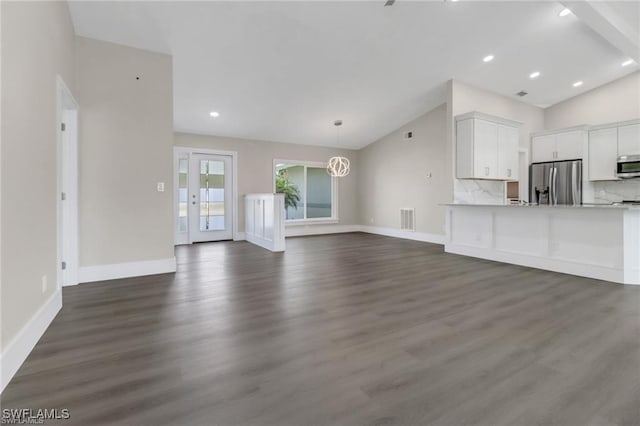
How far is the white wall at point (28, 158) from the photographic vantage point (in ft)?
5.82

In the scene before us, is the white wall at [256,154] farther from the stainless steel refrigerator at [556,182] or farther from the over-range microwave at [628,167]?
the over-range microwave at [628,167]

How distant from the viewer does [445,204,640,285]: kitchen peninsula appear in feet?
11.6

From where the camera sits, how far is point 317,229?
28.5 ft

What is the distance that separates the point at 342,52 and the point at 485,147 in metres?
3.11

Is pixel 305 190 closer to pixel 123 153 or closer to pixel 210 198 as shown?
pixel 210 198

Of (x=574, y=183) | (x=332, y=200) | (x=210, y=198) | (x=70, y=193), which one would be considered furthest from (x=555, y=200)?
(x=70, y=193)

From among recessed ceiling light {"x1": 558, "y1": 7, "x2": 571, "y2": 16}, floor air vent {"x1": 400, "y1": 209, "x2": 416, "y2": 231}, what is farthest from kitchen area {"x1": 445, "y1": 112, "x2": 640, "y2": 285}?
floor air vent {"x1": 400, "y1": 209, "x2": 416, "y2": 231}

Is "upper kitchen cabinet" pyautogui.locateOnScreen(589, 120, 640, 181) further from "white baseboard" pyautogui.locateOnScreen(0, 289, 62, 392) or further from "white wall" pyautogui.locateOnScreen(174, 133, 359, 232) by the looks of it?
"white baseboard" pyautogui.locateOnScreen(0, 289, 62, 392)

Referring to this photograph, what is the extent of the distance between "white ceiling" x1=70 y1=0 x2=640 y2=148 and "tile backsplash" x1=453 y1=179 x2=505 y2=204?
6.23 ft

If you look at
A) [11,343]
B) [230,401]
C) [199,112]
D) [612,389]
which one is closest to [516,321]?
[612,389]

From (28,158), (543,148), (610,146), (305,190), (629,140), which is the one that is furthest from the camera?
(305,190)

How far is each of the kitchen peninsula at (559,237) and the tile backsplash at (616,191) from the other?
3040 mm

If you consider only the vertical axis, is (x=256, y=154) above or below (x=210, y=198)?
above

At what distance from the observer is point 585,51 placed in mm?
4965
